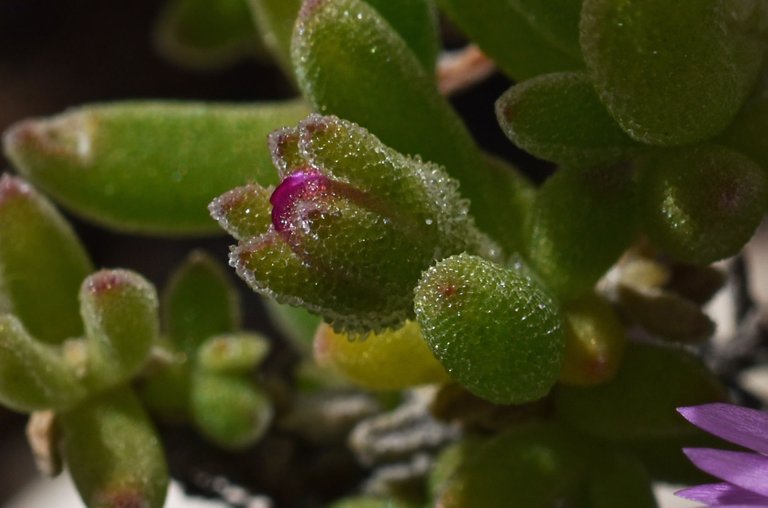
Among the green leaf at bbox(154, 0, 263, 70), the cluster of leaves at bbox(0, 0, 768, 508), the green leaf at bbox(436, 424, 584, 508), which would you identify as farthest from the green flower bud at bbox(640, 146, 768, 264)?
the green leaf at bbox(154, 0, 263, 70)

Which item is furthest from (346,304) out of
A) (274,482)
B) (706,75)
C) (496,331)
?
(274,482)

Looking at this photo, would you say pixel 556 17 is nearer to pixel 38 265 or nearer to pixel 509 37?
pixel 509 37

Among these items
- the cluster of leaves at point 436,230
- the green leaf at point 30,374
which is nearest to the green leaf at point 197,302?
the cluster of leaves at point 436,230

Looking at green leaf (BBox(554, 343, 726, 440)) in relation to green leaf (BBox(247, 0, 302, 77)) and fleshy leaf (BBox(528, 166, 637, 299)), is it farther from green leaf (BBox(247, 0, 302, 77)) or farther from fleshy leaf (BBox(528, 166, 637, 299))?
green leaf (BBox(247, 0, 302, 77))

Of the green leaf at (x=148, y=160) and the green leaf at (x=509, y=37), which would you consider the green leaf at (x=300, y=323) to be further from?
the green leaf at (x=509, y=37)

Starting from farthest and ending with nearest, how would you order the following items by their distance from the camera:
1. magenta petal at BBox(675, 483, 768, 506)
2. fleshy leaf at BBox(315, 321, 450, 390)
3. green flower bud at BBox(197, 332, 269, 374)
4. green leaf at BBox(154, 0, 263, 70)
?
green leaf at BBox(154, 0, 263, 70), green flower bud at BBox(197, 332, 269, 374), fleshy leaf at BBox(315, 321, 450, 390), magenta petal at BBox(675, 483, 768, 506)

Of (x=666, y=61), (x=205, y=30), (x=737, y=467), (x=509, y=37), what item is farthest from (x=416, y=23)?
(x=205, y=30)

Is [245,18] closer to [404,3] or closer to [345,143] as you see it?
[404,3]
